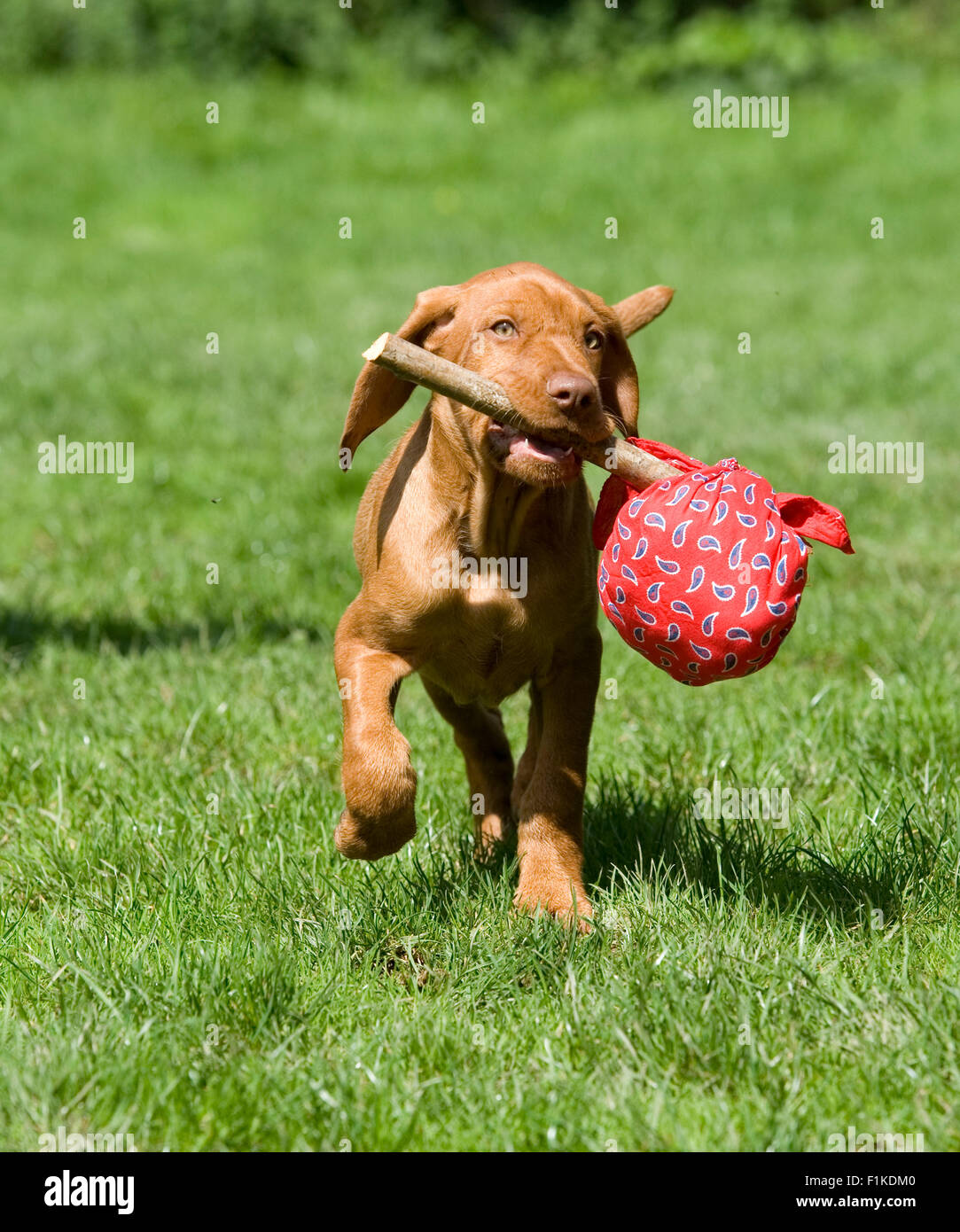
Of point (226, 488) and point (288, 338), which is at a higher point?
point (288, 338)

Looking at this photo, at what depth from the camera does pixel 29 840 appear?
138 inches

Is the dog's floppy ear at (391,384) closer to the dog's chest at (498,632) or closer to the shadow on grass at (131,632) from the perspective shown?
the dog's chest at (498,632)

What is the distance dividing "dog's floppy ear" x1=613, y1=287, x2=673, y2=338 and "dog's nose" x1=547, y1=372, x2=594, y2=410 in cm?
67

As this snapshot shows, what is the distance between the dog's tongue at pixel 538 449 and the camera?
2.89 metres

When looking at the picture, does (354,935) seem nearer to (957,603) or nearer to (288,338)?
(957,603)

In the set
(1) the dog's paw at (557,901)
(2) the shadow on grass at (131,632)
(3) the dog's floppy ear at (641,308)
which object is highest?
(3) the dog's floppy ear at (641,308)

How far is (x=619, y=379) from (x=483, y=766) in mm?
1045

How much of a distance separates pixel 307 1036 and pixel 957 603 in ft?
10.9

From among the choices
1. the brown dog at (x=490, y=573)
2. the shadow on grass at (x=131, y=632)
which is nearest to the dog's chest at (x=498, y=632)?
the brown dog at (x=490, y=573)

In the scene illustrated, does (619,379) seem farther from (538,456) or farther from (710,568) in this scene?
Answer: (710,568)

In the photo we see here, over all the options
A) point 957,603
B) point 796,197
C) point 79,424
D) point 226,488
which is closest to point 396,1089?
point 957,603

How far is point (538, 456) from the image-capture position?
2.88 m

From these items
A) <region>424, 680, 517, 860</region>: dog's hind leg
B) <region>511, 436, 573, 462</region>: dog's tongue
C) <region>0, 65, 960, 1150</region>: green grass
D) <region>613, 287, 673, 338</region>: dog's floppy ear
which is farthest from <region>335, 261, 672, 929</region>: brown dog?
<region>424, 680, 517, 860</region>: dog's hind leg

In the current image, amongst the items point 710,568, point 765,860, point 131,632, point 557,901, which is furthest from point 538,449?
point 131,632
